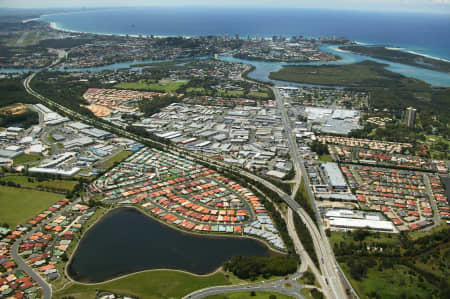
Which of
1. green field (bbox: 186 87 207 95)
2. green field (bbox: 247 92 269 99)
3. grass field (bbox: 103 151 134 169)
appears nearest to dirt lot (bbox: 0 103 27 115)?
grass field (bbox: 103 151 134 169)

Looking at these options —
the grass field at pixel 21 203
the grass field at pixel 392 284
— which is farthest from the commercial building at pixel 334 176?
the grass field at pixel 21 203

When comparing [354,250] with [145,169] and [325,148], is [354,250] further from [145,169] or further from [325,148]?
[145,169]

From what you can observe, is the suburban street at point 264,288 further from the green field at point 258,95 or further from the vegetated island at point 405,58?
the vegetated island at point 405,58

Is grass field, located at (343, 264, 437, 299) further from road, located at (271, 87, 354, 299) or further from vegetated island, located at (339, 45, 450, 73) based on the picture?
vegetated island, located at (339, 45, 450, 73)

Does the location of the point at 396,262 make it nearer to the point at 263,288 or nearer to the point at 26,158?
the point at 263,288

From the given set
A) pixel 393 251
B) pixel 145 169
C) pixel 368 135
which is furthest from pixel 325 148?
pixel 145 169

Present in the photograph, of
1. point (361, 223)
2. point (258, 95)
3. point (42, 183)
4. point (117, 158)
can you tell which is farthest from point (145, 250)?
point (258, 95)
